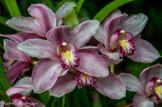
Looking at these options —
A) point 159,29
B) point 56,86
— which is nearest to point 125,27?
point 56,86

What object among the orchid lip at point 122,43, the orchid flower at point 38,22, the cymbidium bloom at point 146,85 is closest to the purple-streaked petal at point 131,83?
the cymbidium bloom at point 146,85

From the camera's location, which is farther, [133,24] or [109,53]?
[133,24]

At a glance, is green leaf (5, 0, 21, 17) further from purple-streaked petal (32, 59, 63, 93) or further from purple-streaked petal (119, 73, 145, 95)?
purple-streaked petal (119, 73, 145, 95)

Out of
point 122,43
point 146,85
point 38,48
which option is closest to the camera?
point 38,48

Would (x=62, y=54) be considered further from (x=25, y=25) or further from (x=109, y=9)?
(x=109, y=9)

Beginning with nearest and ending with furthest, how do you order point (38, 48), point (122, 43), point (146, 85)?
1. point (38, 48)
2. point (122, 43)
3. point (146, 85)

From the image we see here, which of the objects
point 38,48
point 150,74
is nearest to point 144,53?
point 150,74

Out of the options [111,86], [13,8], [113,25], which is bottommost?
[111,86]
